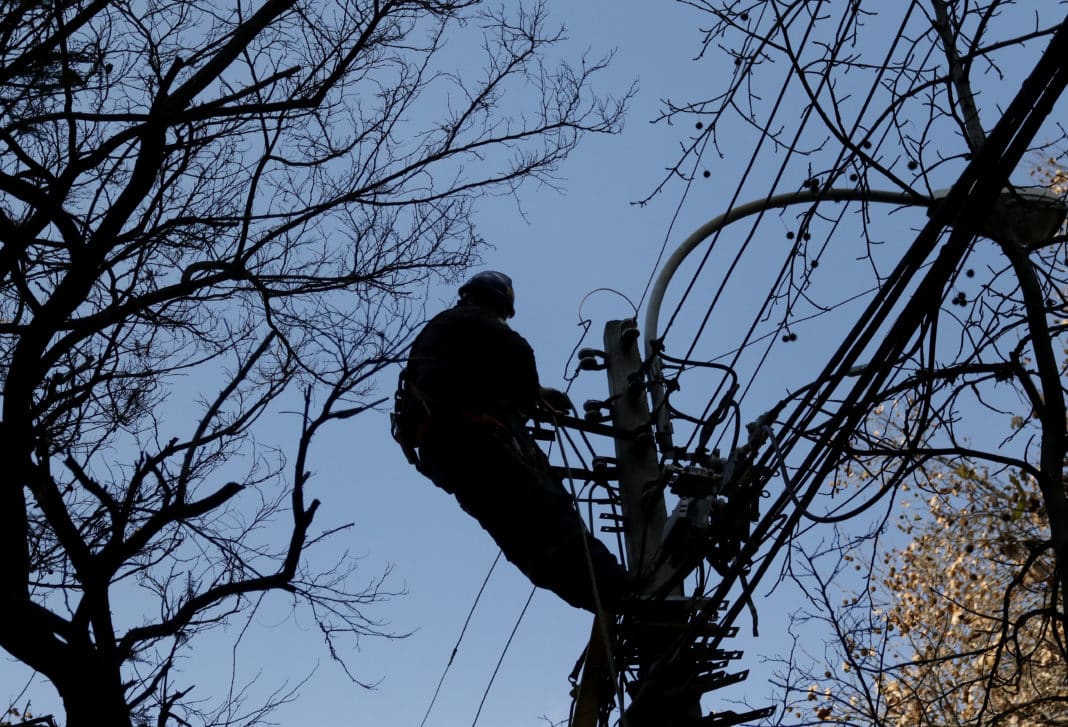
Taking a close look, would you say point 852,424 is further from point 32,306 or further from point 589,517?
point 32,306

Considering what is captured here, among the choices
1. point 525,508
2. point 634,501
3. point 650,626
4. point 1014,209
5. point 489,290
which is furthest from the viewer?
point 489,290

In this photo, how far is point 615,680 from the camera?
4.88 meters

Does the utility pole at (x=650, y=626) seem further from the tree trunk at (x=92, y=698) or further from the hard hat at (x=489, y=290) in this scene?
the tree trunk at (x=92, y=698)

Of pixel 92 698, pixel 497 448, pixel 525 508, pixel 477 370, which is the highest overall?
pixel 477 370

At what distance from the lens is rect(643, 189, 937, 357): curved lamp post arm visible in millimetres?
5488

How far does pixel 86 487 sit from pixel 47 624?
2.24ft

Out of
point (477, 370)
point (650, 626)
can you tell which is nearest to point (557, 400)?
point (477, 370)

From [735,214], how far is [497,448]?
75.4 inches

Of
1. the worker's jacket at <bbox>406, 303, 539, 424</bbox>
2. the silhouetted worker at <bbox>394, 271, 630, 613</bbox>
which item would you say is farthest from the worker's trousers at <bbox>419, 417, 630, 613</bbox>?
the worker's jacket at <bbox>406, 303, 539, 424</bbox>

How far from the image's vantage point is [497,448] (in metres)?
5.94

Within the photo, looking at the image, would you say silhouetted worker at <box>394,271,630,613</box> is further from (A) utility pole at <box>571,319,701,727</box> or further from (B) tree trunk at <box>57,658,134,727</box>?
(B) tree trunk at <box>57,658,134,727</box>

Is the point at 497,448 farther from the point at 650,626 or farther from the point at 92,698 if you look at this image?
the point at 92,698

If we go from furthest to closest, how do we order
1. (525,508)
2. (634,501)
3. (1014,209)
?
(634,501), (525,508), (1014,209)

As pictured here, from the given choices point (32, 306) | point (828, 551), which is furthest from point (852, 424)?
point (32, 306)
